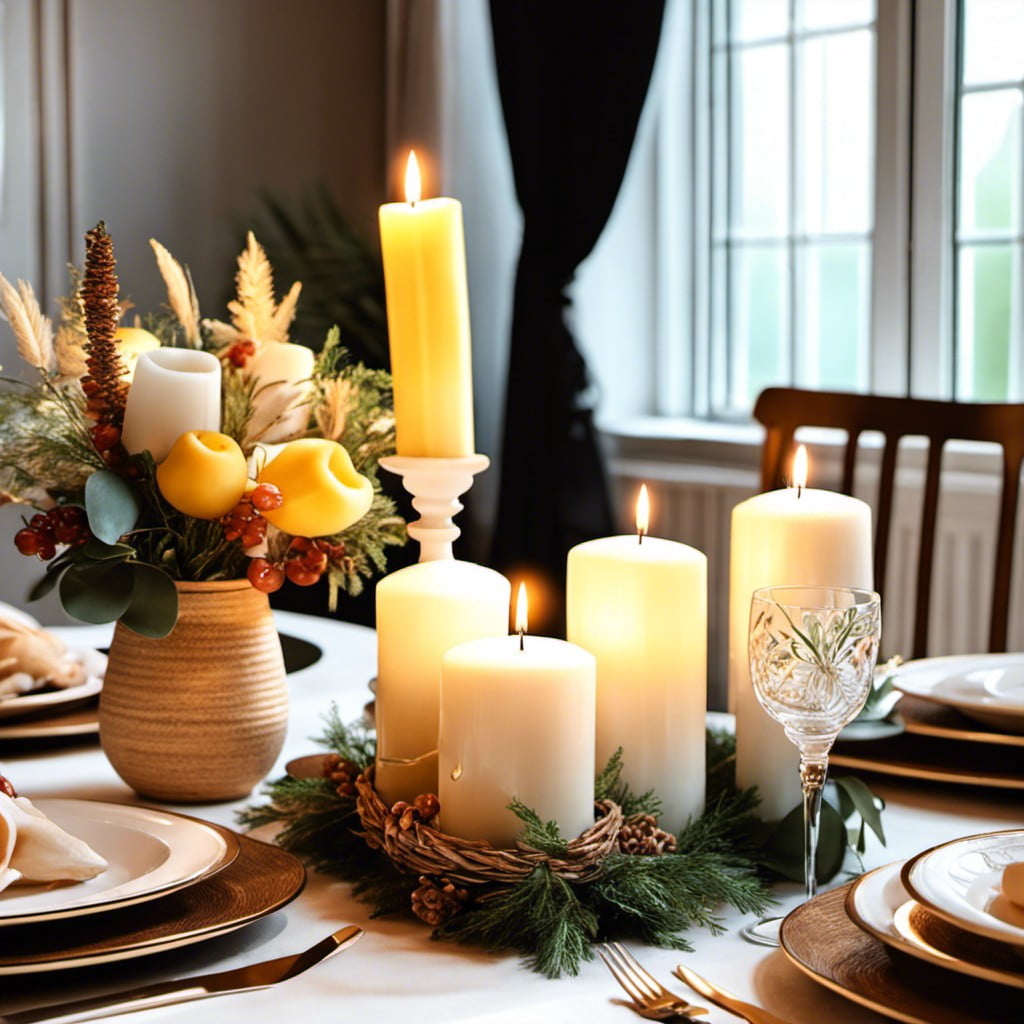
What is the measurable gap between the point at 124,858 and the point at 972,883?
0.48 metres

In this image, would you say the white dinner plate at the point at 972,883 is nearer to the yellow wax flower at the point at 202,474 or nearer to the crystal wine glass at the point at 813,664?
the crystal wine glass at the point at 813,664

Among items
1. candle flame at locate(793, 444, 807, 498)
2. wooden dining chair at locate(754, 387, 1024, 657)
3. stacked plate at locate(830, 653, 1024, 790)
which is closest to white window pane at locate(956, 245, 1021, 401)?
wooden dining chair at locate(754, 387, 1024, 657)

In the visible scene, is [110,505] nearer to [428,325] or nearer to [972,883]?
[428,325]

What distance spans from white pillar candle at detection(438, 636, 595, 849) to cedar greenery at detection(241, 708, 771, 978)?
0.8 inches

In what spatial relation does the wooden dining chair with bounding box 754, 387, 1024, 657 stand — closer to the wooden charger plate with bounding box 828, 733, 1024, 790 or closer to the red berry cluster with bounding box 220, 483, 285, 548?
the wooden charger plate with bounding box 828, 733, 1024, 790

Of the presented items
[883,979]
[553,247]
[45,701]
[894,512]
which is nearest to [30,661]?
[45,701]

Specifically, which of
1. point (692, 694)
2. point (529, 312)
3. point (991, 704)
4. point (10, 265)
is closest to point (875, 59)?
point (529, 312)

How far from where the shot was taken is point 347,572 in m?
1.02

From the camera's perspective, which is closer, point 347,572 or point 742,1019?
point 742,1019

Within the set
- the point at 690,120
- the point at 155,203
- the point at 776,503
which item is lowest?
the point at 776,503

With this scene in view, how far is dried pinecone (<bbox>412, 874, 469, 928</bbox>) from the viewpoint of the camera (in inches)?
30.1

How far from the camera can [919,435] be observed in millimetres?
1704

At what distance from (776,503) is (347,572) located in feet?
1.06

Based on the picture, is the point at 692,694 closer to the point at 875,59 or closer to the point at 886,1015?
the point at 886,1015
